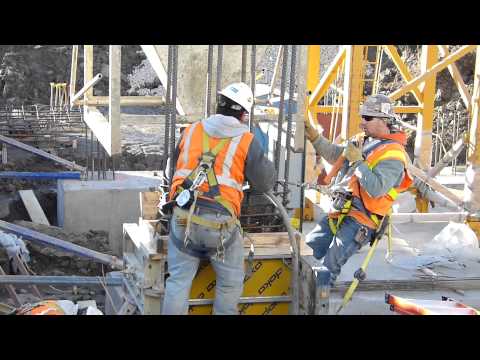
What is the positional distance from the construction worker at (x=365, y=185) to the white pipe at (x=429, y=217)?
311 centimetres

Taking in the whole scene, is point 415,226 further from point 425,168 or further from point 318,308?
point 318,308

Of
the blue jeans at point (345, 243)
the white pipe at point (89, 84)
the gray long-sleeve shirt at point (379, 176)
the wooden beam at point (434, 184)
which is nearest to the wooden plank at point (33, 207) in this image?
the white pipe at point (89, 84)

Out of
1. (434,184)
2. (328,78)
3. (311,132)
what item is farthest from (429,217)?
(311,132)

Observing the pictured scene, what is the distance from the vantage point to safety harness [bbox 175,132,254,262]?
14.9 feet

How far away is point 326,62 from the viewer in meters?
25.4

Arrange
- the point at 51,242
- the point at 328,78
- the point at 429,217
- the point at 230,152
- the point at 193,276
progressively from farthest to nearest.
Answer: the point at 328,78 < the point at 429,217 < the point at 51,242 < the point at 193,276 < the point at 230,152

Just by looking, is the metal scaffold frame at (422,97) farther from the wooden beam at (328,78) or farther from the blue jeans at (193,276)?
the blue jeans at (193,276)

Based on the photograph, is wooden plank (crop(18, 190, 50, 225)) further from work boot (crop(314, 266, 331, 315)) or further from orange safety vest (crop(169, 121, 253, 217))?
work boot (crop(314, 266, 331, 315))

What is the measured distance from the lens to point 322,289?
15.5ft

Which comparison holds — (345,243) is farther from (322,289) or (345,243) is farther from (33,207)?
(33,207)

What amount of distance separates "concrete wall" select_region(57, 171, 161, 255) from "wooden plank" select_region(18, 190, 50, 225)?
531 mm

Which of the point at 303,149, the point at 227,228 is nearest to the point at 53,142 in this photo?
the point at 303,149

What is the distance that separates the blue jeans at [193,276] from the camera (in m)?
4.66

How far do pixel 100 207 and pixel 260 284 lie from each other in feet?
21.9
